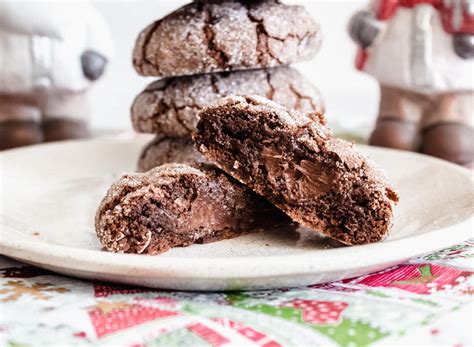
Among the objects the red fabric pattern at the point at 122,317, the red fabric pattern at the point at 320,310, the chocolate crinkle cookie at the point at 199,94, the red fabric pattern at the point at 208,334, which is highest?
the chocolate crinkle cookie at the point at 199,94

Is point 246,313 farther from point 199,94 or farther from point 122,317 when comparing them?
Result: point 199,94

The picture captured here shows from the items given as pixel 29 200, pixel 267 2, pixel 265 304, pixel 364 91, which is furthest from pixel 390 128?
pixel 364 91

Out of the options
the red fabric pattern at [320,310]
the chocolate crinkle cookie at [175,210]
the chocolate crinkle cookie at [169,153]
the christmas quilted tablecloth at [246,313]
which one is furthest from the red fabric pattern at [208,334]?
the chocolate crinkle cookie at [169,153]

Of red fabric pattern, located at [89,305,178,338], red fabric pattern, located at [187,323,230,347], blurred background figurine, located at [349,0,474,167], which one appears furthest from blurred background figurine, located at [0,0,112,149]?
red fabric pattern, located at [187,323,230,347]

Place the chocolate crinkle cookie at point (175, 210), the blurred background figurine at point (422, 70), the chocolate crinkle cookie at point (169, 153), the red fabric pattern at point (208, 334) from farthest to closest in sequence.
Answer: the blurred background figurine at point (422, 70) < the chocolate crinkle cookie at point (169, 153) < the chocolate crinkle cookie at point (175, 210) < the red fabric pattern at point (208, 334)

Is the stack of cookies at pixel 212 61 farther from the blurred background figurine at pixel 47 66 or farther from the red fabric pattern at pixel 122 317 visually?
the red fabric pattern at pixel 122 317

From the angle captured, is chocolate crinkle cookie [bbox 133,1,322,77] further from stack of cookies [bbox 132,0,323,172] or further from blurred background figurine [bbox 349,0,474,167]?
blurred background figurine [bbox 349,0,474,167]

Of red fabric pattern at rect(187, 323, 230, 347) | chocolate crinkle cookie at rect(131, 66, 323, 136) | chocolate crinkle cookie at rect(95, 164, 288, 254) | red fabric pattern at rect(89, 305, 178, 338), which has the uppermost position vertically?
chocolate crinkle cookie at rect(131, 66, 323, 136)
